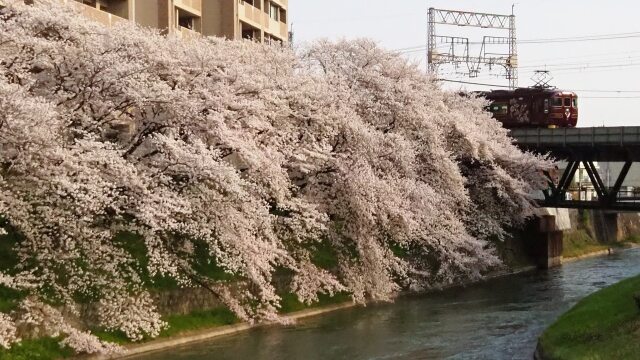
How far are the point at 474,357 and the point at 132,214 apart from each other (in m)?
10.9

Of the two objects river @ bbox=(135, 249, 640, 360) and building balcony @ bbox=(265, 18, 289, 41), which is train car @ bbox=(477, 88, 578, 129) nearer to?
building balcony @ bbox=(265, 18, 289, 41)

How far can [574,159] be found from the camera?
50250mm

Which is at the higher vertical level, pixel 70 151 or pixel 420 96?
pixel 420 96

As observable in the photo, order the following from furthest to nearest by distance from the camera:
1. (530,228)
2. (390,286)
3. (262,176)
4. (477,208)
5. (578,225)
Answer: (578,225), (530,228), (477,208), (390,286), (262,176)

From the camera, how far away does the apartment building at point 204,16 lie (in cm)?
4166

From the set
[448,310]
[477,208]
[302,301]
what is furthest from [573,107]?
[302,301]

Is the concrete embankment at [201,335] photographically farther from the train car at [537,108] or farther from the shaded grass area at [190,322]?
the train car at [537,108]

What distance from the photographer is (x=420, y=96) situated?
41156mm

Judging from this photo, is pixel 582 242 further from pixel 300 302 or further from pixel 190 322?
pixel 190 322

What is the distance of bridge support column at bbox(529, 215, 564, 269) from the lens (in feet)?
181

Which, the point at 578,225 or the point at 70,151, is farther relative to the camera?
the point at 578,225

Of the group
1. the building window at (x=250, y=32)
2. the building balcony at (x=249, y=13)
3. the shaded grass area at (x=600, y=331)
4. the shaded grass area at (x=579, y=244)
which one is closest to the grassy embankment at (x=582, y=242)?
Result: the shaded grass area at (x=579, y=244)

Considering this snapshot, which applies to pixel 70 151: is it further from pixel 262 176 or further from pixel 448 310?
pixel 448 310

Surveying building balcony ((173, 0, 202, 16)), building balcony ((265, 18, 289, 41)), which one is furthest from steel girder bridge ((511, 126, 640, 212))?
building balcony ((173, 0, 202, 16))
